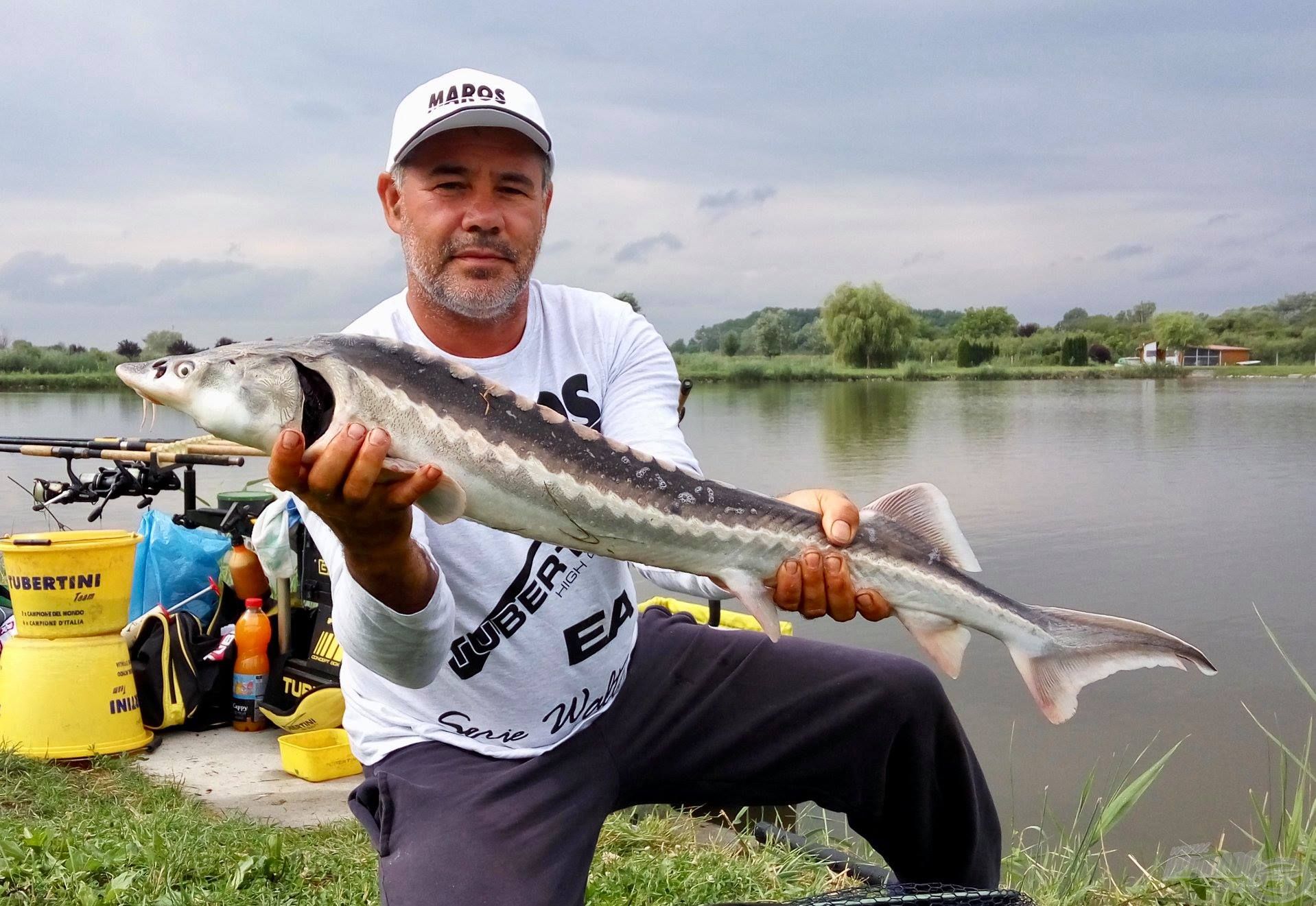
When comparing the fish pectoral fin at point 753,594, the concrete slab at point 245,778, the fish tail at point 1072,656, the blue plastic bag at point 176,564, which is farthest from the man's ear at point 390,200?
the blue plastic bag at point 176,564

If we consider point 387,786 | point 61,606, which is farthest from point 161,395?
point 61,606

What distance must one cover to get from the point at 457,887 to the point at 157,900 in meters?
1.14

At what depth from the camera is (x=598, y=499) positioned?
80.1 inches

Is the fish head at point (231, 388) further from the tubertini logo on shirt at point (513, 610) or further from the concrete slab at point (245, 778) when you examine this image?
the concrete slab at point (245, 778)

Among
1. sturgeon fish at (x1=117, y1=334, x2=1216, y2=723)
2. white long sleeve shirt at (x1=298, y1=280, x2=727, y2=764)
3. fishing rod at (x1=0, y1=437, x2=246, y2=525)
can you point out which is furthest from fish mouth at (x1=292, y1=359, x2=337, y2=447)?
fishing rod at (x1=0, y1=437, x2=246, y2=525)

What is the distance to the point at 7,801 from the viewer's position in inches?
159

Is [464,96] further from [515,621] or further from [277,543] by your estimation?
[277,543]

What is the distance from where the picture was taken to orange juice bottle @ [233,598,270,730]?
5223mm

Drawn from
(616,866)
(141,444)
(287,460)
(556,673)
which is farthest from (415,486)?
(141,444)

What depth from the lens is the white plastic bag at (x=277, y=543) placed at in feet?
17.0

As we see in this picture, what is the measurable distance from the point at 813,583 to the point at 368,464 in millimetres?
972

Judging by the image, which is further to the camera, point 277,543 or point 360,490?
point 277,543

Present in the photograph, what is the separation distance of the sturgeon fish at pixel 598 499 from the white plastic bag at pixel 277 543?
3.47 metres

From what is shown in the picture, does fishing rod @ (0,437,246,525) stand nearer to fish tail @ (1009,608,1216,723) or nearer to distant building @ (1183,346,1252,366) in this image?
fish tail @ (1009,608,1216,723)
